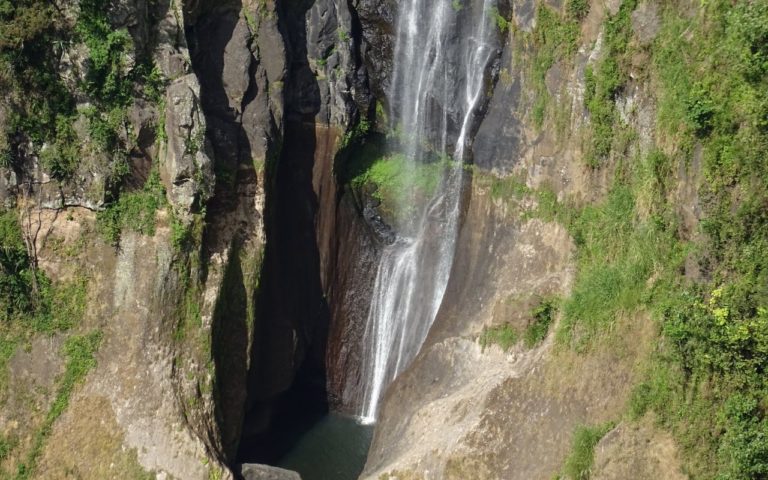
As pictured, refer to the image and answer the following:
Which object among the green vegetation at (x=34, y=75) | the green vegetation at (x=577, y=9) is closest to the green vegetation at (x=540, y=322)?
the green vegetation at (x=577, y=9)

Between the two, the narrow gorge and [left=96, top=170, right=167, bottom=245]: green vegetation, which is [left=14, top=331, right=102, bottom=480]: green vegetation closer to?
the narrow gorge

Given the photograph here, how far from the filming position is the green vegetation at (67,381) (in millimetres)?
17281

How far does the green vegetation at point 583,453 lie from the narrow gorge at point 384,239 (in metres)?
0.05

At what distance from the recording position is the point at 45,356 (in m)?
18.0

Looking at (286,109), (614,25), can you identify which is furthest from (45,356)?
(614,25)

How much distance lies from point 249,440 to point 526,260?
9.29 metres

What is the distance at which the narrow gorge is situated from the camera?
1458 cm

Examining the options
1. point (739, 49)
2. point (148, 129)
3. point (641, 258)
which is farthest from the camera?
point (148, 129)

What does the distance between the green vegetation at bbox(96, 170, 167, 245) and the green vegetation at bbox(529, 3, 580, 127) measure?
31.9 ft

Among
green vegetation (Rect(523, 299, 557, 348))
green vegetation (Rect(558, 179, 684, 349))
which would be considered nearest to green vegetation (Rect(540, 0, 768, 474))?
green vegetation (Rect(558, 179, 684, 349))

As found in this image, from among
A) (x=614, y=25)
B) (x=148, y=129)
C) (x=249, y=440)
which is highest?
(x=614, y=25)

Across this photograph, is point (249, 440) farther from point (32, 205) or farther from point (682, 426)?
point (682, 426)

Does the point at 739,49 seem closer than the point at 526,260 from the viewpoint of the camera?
Yes

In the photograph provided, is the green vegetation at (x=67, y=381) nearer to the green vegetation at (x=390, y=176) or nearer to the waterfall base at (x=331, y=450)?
the waterfall base at (x=331, y=450)
